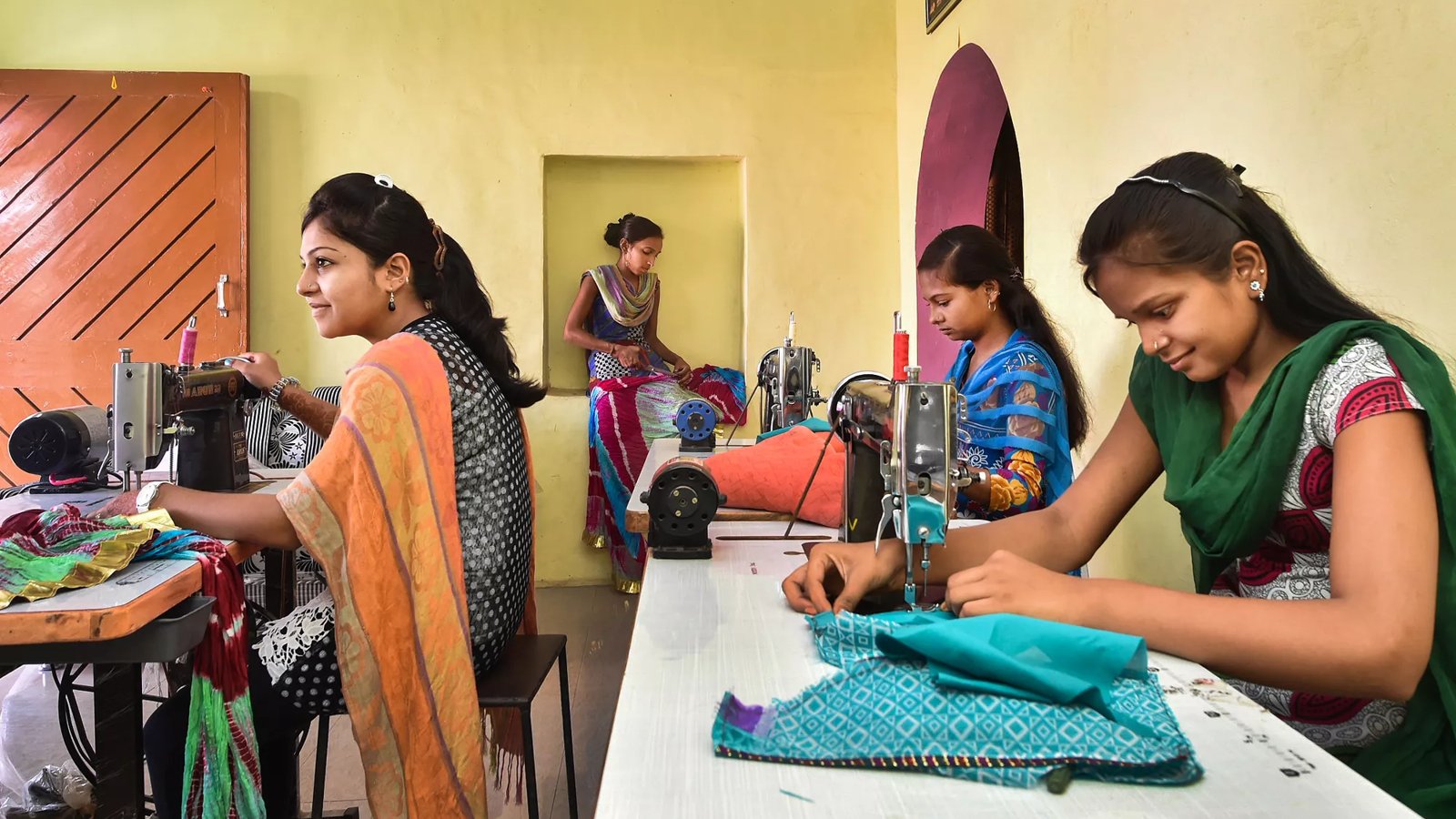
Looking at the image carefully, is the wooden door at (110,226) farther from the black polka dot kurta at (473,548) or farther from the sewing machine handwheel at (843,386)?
the sewing machine handwheel at (843,386)

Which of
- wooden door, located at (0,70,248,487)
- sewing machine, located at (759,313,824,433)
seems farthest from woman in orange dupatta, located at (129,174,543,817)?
wooden door, located at (0,70,248,487)

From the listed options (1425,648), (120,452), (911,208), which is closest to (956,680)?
(1425,648)

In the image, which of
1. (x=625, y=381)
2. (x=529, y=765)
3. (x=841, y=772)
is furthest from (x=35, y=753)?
(x=841, y=772)

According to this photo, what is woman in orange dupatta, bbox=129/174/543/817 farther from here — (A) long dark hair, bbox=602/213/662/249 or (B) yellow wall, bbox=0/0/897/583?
(B) yellow wall, bbox=0/0/897/583

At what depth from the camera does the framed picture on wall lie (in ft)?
12.7

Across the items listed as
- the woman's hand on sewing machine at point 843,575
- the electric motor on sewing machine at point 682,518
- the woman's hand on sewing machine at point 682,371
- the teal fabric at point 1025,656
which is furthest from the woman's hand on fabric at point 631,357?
the teal fabric at point 1025,656

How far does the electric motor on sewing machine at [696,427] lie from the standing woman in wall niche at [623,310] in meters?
1.88

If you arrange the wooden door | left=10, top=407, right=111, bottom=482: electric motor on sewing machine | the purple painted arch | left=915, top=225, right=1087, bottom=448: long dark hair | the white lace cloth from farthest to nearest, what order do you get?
the wooden door → the purple painted arch → left=915, top=225, right=1087, bottom=448: long dark hair → left=10, top=407, right=111, bottom=482: electric motor on sewing machine → the white lace cloth

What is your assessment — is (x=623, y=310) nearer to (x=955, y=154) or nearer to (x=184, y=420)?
(x=955, y=154)

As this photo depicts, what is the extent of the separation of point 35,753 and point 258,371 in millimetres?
1309

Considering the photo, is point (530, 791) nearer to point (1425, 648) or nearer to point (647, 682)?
point (647, 682)

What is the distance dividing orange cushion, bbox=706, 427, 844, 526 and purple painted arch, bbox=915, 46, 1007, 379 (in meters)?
2.05

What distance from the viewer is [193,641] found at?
1.45 m

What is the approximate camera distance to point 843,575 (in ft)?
4.04
